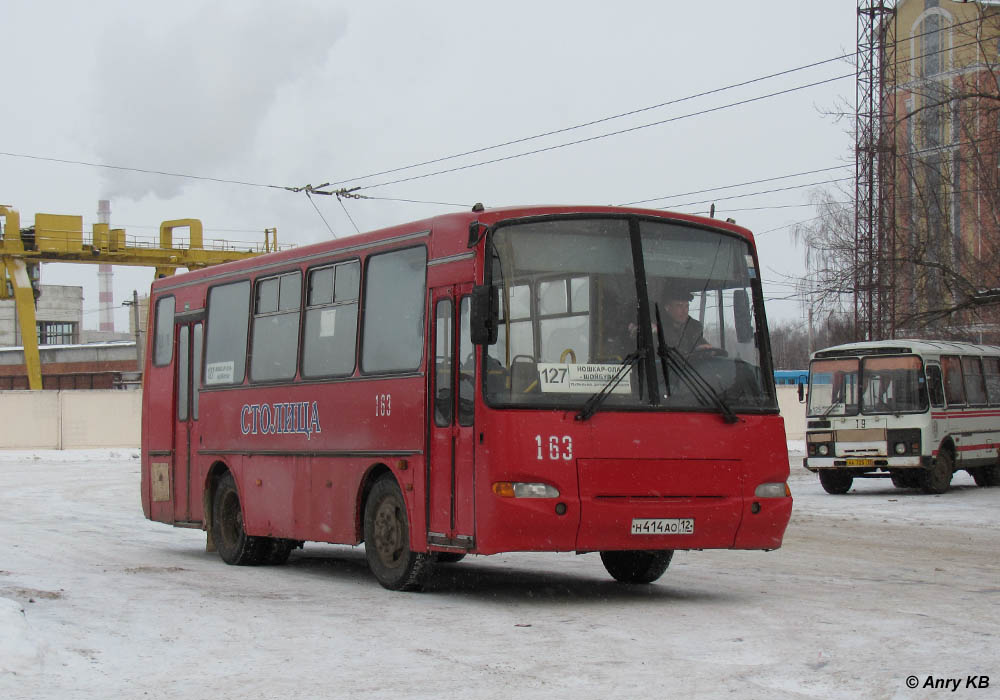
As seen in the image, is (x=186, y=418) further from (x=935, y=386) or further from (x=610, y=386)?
(x=935, y=386)

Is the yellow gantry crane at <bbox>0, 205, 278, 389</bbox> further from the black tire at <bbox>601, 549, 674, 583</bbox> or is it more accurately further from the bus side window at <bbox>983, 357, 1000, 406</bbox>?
the black tire at <bbox>601, 549, 674, 583</bbox>

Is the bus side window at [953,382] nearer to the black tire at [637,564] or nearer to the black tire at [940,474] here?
the black tire at [940,474]

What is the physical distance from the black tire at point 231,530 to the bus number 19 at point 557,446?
17.0 ft

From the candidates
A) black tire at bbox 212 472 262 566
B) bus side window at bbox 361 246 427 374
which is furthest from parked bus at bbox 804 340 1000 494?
bus side window at bbox 361 246 427 374

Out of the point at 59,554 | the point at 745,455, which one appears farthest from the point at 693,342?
the point at 59,554

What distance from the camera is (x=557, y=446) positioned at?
10.8 m

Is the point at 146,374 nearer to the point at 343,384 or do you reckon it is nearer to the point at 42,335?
the point at 343,384

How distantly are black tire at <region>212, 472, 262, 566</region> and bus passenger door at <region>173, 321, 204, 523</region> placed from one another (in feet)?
1.43

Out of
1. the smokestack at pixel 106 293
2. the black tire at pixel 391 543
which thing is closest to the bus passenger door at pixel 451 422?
the black tire at pixel 391 543

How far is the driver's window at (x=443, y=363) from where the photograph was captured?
1139 centimetres

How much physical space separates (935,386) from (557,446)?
61.6ft

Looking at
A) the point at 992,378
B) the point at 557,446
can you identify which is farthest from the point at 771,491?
the point at 992,378

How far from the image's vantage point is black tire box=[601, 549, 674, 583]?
1277 centimetres

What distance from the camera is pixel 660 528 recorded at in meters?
11.0
